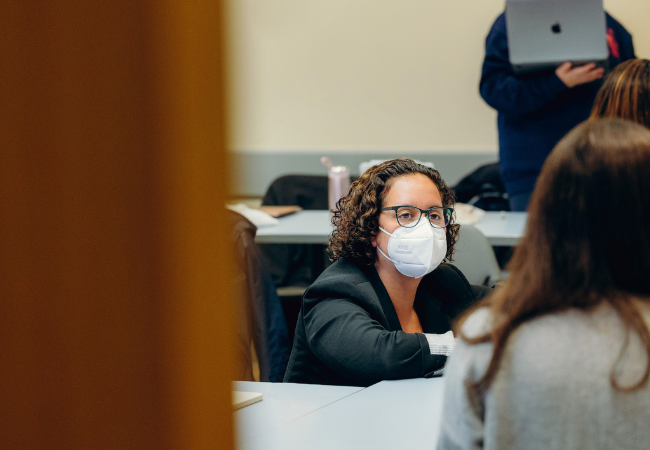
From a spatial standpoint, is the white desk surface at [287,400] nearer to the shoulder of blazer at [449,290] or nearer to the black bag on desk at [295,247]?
the shoulder of blazer at [449,290]

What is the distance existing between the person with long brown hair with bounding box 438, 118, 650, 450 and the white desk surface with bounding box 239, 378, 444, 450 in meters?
0.34

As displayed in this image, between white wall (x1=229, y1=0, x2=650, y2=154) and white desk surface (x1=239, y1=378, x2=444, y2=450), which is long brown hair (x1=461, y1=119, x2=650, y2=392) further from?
white wall (x1=229, y1=0, x2=650, y2=154)

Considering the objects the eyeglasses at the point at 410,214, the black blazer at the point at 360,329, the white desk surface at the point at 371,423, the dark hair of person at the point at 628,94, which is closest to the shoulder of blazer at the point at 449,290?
the black blazer at the point at 360,329

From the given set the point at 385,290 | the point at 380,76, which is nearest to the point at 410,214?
the point at 385,290

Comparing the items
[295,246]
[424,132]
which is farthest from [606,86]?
[424,132]

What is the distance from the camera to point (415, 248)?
4.51ft

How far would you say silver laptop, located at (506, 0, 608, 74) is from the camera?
2.09 metres

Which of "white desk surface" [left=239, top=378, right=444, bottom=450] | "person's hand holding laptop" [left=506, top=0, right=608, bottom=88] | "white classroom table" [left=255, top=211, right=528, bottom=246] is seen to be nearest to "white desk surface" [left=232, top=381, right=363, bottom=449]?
"white desk surface" [left=239, top=378, right=444, bottom=450]

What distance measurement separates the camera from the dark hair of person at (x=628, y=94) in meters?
A: 1.65

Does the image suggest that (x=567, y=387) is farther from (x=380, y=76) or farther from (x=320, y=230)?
(x=380, y=76)

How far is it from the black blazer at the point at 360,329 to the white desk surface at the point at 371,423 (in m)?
0.05

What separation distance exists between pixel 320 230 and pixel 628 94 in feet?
3.82

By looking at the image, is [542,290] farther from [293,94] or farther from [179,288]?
[293,94]

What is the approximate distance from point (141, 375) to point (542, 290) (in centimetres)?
48
